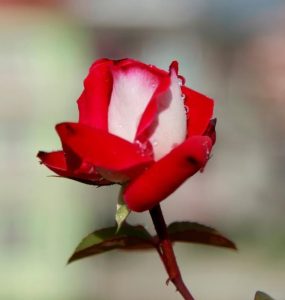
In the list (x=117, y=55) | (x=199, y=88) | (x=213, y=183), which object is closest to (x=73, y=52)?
(x=117, y=55)

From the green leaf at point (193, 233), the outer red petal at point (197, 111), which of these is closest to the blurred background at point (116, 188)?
the green leaf at point (193, 233)

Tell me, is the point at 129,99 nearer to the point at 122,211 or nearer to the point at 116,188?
the point at 122,211

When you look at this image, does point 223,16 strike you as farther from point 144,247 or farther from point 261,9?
point 144,247

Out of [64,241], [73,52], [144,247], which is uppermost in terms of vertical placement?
[73,52]

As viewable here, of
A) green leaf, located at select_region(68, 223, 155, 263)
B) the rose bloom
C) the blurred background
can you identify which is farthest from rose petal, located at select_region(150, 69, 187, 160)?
the blurred background

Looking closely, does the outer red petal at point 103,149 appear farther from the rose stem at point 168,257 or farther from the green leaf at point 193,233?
the green leaf at point 193,233

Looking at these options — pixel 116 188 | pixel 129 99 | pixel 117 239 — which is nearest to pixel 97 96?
pixel 129 99

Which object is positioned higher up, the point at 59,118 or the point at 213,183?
the point at 59,118
